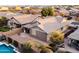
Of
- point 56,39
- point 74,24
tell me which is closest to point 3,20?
point 56,39

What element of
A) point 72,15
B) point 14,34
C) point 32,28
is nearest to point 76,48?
point 72,15

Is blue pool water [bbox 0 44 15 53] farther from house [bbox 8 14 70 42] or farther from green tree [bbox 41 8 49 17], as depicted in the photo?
green tree [bbox 41 8 49 17]

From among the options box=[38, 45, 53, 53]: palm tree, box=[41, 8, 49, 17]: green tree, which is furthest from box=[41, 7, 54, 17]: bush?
box=[38, 45, 53, 53]: palm tree

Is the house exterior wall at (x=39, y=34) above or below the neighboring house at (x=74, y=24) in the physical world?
below

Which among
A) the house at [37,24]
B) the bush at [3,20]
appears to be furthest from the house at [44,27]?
the bush at [3,20]

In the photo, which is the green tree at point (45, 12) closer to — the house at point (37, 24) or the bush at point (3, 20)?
the house at point (37, 24)

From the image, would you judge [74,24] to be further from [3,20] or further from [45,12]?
[3,20]

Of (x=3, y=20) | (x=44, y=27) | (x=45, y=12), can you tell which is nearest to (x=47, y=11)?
(x=45, y=12)

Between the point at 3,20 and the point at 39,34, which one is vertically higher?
the point at 3,20

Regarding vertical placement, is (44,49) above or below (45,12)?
below

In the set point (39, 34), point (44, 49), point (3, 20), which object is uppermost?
point (3, 20)

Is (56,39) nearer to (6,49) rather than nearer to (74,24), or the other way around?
(74,24)
